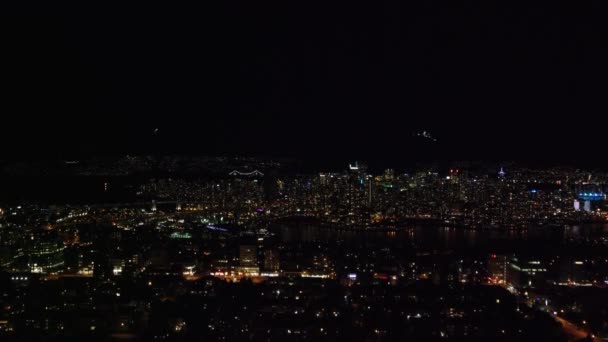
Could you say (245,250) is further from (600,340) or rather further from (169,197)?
(169,197)

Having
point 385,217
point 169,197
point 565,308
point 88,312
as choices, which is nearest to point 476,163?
point 385,217

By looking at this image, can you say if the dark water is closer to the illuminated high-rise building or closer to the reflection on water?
the reflection on water

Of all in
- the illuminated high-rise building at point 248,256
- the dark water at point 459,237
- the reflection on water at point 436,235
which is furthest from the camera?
the reflection on water at point 436,235

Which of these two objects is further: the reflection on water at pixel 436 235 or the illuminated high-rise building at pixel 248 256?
the reflection on water at pixel 436 235

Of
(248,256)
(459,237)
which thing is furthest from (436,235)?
(248,256)

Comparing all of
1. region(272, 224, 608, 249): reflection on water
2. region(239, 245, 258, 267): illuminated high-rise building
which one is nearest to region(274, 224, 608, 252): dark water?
region(272, 224, 608, 249): reflection on water

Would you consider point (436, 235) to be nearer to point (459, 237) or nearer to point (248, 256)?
point (459, 237)

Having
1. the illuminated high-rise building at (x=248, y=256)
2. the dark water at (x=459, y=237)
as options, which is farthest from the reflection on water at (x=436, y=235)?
the illuminated high-rise building at (x=248, y=256)

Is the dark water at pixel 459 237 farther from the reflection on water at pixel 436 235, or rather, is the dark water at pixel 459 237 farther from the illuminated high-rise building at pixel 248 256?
the illuminated high-rise building at pixel 248 256
